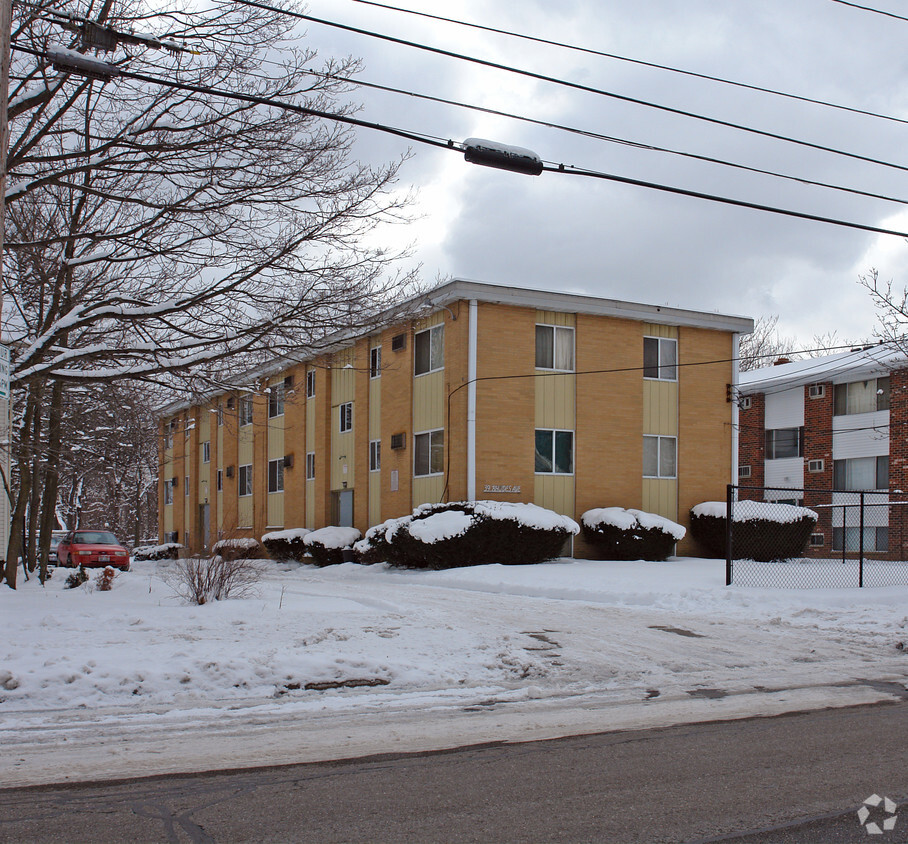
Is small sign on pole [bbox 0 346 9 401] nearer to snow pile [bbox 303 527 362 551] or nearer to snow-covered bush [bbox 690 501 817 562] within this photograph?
snow pile [bbox 303 527 362 551]

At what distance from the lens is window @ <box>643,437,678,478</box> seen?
29.3 metres

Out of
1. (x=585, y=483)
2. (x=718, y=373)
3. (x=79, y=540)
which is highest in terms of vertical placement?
(x=718, y=373)

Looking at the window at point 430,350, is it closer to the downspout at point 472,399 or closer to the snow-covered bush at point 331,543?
the downspout at point 472,399

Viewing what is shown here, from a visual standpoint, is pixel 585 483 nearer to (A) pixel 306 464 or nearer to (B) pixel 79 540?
(A) pixel 306 464

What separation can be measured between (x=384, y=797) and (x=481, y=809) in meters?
0.60

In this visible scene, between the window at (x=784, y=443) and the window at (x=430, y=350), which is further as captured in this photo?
the window at (x=784, y=443)

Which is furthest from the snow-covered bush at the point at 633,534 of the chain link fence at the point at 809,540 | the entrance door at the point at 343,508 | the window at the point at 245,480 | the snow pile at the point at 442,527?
the window at the point at 245,480

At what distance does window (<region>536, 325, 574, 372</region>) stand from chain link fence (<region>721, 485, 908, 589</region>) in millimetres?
6155

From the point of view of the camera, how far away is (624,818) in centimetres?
508

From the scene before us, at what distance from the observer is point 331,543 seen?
29203mm

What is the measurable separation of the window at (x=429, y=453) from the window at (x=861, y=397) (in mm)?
18349

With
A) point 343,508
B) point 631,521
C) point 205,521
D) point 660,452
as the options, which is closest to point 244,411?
point 343,508

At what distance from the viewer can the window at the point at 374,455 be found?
30875mm

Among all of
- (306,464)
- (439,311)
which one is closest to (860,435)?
(439,311)
